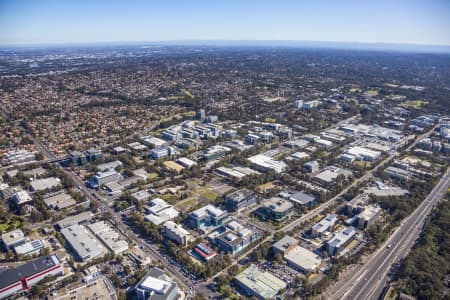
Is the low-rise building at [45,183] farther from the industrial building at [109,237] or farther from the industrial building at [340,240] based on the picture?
the industrial building at [340,240]

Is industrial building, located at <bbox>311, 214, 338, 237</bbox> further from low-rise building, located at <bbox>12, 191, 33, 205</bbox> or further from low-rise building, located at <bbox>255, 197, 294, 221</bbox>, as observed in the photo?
low-rise building, located at <bbox>12, 191, 33, 205</bbox>

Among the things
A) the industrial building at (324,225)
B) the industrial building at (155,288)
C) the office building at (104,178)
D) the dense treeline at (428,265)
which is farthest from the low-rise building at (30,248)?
the dense treeline at (428,265)

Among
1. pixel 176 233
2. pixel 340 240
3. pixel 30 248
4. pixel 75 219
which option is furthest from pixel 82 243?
pixel 340 240

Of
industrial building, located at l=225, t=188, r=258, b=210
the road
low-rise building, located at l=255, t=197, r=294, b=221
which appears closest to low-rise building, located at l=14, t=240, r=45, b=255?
industrial building, located at l=225, t=188, r=258, b=210

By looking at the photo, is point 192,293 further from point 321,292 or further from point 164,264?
point 321,292

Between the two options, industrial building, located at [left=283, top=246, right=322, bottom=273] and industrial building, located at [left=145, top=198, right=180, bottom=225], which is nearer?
industrial building, located at [left=283, top=246, right=322, bottom=273]

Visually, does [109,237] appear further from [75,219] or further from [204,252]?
[204,252]
